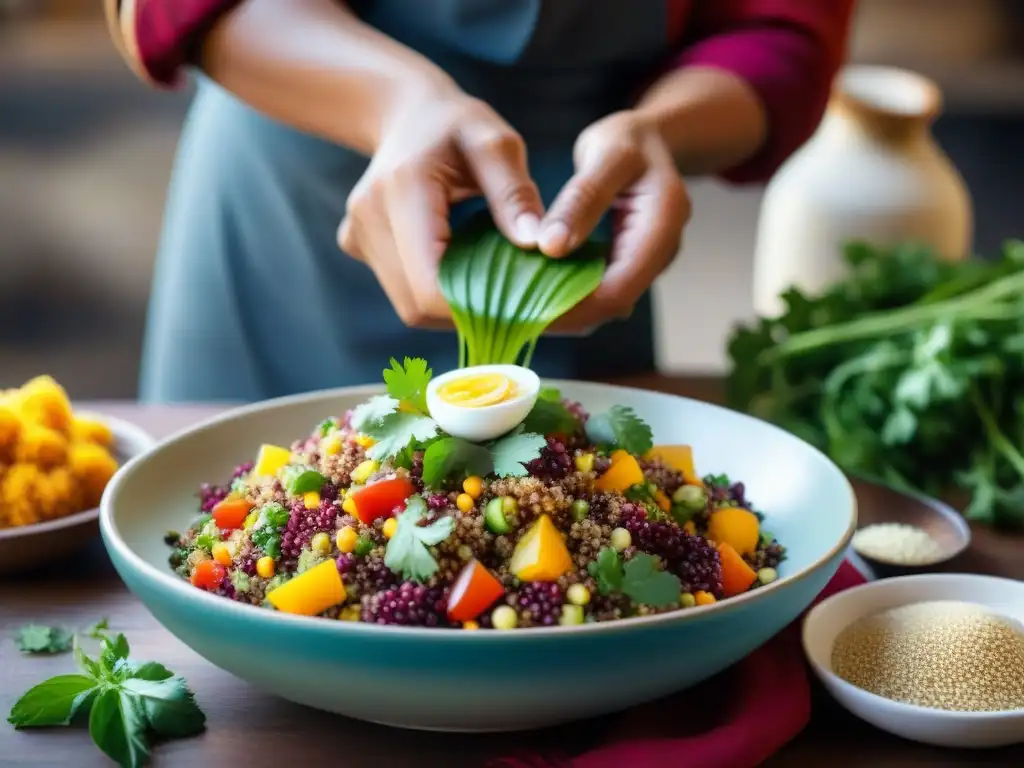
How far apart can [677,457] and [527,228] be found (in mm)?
329

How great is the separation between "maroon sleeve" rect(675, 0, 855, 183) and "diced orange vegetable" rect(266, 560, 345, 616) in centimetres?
114

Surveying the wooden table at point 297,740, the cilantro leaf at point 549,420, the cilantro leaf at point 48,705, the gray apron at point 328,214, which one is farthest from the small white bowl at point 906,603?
the gray apron at point 328,214

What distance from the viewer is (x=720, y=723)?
3.31ft

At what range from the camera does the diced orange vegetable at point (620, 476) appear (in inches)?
42.9

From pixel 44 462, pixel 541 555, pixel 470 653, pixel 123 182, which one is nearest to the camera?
pixel 470 653

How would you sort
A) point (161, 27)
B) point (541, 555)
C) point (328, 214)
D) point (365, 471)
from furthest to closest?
1. point (328, 214)
2. point (161, 27)
3. point (365, 471)
4. point (541, 555)

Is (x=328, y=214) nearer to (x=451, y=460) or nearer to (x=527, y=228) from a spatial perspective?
(x=527, y=228)

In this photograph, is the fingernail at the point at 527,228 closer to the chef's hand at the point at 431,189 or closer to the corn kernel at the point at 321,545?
the chef's hand at the point at 431,189

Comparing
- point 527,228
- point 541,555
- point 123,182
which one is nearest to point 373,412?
point 541,555

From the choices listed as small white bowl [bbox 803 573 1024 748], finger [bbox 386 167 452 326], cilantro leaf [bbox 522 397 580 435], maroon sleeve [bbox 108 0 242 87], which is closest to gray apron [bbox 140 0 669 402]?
maroon sleeve [bbox 108 0 242 87]

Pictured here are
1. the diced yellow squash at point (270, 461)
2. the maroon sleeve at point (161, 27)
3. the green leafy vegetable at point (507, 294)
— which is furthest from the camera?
the maroon sleeve at point (161, 27)

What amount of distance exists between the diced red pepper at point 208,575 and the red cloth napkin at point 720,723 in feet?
0.97

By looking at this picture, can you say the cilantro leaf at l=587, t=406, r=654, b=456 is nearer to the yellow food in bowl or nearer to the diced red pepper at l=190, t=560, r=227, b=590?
the diced red pepper at l=190, t=560, r=227, b=590

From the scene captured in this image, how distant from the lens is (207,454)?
52.4 inches
